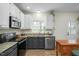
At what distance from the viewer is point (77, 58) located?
0.80 metres

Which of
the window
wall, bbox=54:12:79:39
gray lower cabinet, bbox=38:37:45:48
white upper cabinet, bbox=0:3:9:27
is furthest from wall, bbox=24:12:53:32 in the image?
white upper cabinet, bbox=0:3:9:27

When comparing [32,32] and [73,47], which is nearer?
[73,47]

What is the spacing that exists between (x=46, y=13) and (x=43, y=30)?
3.43 feet

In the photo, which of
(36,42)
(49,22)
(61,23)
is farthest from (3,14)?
(61,23)

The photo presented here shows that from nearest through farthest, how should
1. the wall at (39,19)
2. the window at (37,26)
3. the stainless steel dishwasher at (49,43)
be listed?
the stainless steel dishwasher at (49,43), the wall at (39,19), the window at (37,26)

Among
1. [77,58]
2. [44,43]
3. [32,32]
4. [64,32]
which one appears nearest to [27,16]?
[32,32]

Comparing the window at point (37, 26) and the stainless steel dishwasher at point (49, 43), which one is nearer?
the stainless steel dishwasher at point (49, 43)

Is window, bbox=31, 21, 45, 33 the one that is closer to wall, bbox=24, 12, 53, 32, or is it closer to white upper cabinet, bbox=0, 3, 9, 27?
wall, bbox=24, 12, 53, 32

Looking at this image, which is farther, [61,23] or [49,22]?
[61,23]

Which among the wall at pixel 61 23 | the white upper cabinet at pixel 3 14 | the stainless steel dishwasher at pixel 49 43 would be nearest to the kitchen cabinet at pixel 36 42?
the stainless steel dishwasher at pixel 49 43

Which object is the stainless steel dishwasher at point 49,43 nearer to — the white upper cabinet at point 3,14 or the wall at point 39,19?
the wall at point 39,19

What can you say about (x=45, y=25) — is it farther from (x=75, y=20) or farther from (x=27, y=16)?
(x=75, y=20)

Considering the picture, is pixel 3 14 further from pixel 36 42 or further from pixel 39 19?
pixel 39 19

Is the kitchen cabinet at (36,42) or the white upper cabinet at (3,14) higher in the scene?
the white upper cabinet at (3,14)
